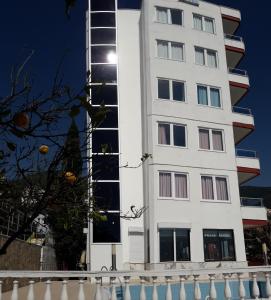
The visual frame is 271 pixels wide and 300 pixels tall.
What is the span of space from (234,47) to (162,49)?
17.7 feet

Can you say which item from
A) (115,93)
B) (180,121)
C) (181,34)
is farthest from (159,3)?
(180,121)

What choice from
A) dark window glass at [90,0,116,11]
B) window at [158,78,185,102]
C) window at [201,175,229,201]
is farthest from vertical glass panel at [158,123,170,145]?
dark window glass at [90,0,116,11]

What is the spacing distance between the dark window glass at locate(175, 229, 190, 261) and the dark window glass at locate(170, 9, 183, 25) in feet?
43.8

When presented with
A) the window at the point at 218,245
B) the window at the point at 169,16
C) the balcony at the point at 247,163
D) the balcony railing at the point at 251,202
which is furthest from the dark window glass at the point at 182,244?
the window at the point at 169,16

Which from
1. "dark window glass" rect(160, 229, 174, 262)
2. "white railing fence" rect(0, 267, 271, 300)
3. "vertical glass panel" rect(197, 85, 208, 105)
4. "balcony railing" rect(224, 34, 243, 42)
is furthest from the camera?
"balcony railing" rect(224, 34, 243, 42)

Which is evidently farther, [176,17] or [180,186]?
[176,17]

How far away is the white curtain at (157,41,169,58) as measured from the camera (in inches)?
997

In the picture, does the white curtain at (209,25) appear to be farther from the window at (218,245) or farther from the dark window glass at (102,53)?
the window at (218,245)

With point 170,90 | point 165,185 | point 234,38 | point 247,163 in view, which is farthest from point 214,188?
point 234,38

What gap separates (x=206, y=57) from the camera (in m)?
26.3

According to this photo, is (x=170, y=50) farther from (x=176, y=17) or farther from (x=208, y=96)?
(x=208, y=96)

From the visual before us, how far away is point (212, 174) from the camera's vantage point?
2364 centimetres

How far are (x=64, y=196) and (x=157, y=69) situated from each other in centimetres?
2189

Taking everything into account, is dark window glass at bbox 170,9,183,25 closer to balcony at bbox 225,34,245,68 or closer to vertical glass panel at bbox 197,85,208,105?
balcony at bbox 225,34,245,68
